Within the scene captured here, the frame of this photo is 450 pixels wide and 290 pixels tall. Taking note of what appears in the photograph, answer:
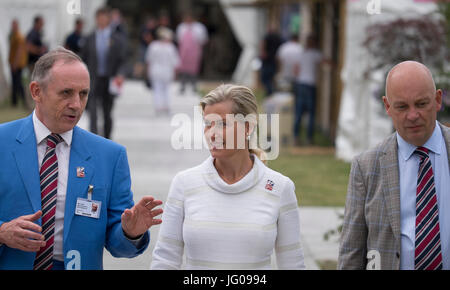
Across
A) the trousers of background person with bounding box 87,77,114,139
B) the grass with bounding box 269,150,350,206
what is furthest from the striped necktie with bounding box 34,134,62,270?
the trousers of background person with bounding box 87,77,114,139

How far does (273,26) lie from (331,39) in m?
8.52

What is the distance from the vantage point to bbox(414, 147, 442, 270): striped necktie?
346 centimetres

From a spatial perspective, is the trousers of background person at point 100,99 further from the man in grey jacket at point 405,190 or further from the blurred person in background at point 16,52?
the man in grey jacket at point 405,190

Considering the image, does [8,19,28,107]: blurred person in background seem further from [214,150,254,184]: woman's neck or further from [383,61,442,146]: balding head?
[383,61,442,146]: balding head

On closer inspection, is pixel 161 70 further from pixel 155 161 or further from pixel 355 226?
pixel 355 226

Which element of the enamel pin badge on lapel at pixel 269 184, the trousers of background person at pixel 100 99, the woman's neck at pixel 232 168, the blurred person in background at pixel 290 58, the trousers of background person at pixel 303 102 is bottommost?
the enamel pin badge on lapel at pixel 269 184

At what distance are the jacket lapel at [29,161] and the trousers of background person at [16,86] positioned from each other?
698 inches

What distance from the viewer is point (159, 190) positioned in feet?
33.9

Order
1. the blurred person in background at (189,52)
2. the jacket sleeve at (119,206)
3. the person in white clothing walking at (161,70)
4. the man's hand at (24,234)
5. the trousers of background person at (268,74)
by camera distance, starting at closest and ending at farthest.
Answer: the man's hand at (24,234), the jacket sleeve at (119,206), the person in white clothing walking at (161,70), the trousers of background person at (268,74), the blurred person in background at (189,52)

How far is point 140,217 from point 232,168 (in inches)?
16.6

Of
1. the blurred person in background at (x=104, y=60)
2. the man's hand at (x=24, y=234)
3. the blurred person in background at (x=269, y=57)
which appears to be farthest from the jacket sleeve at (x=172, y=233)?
the blurred person in background at (x=269, y=57)

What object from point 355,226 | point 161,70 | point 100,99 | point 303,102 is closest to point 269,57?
point 161,70

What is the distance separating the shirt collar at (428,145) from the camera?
11.8ft

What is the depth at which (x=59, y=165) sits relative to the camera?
354 centimetres
